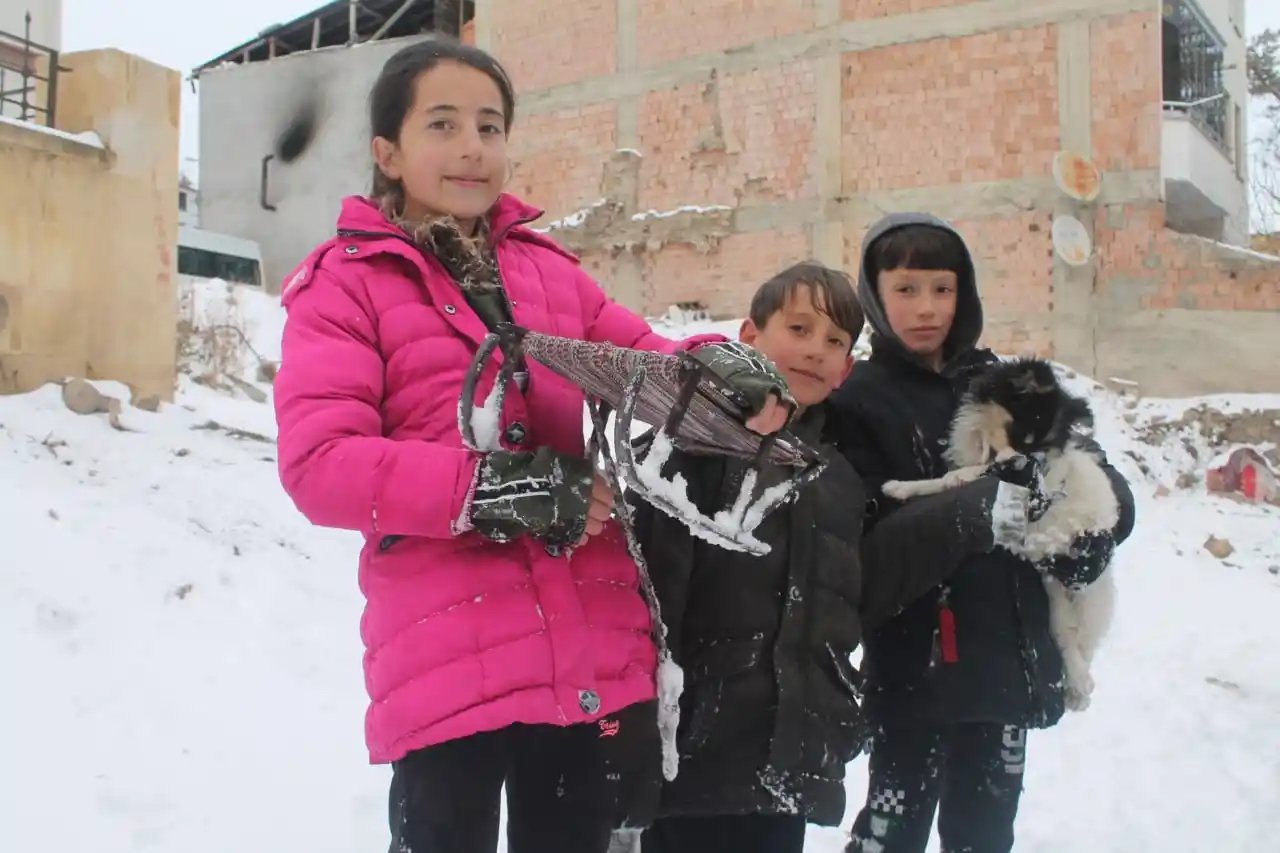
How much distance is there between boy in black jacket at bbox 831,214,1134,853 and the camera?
209 cm

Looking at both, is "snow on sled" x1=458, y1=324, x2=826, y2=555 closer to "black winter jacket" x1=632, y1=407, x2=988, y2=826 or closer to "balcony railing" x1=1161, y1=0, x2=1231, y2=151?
"black winter jacket" x1=632, y1=407, x2=988, y2=826

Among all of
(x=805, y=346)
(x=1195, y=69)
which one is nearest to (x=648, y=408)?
(x=805, y=346)

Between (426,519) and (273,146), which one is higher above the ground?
(273,146)

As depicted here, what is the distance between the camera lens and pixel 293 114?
1789cm

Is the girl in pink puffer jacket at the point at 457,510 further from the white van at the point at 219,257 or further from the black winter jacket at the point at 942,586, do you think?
the white van at the point at 219,257

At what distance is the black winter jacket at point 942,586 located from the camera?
2.07m

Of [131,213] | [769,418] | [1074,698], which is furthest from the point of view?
[131,213]

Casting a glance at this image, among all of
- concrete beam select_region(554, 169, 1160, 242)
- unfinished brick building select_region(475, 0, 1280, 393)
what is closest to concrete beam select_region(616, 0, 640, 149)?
unfinished brick building select_region(475, 0, 1280, 393)

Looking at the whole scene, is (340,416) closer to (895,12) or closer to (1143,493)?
(1143,493)

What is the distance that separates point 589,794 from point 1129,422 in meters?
8.78

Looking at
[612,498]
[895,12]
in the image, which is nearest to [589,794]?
[612,498]

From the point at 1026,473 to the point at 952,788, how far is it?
2.35ft

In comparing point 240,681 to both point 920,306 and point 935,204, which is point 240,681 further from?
point 935,204

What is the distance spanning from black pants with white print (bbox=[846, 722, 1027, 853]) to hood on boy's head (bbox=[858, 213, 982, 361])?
0.87 m
